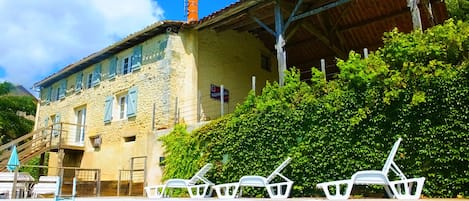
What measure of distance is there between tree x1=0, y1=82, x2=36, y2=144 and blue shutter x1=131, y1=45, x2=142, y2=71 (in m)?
12.8

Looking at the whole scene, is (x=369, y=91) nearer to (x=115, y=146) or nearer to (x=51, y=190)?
(x=51, y=190)

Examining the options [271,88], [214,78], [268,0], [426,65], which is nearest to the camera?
[426,65]

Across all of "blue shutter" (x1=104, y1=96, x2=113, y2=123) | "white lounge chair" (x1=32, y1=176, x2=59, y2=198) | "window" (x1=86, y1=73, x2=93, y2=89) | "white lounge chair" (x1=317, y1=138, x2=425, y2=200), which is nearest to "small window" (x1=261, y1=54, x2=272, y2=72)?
"blue shutter" (x1=104, y1=96, x2=113, y2=123)

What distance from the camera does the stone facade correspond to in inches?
516

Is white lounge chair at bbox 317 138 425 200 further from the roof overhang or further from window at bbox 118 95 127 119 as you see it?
window at bbox 118 95 127 119

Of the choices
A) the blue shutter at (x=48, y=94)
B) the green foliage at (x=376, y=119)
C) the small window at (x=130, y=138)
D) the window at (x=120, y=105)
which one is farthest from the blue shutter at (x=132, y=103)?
the blue shutter at (x=48, y=94)

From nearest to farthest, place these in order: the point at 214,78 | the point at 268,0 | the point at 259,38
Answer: the point at 268,0 → the point at 214,78 → the point at 259,38

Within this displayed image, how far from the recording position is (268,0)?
36.0 ft

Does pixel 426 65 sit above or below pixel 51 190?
above

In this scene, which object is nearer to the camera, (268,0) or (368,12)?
(268,0)

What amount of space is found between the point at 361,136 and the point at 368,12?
7553mm

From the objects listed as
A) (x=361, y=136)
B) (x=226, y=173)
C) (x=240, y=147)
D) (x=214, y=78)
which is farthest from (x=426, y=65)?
(x=214, y=78)

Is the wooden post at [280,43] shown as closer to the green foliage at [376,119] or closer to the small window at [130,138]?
the green foliage at [376,119]

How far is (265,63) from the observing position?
1692cm
